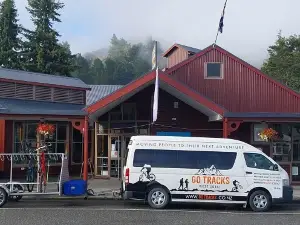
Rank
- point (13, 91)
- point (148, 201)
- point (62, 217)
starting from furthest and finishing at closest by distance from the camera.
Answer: point (13, 91) → point (148, 201) → point (62, 217)

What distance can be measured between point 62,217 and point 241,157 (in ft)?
19.1

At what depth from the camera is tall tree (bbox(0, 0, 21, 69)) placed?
162 feet

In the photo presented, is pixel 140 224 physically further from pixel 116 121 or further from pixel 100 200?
Result: pixel 116 121

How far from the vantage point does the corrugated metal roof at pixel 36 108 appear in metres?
22.0

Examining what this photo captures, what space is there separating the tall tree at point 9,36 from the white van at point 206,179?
35.1m

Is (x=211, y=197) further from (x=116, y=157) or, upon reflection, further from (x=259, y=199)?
(x=116, y=157)

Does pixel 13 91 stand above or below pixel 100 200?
above

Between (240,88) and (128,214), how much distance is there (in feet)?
45.1

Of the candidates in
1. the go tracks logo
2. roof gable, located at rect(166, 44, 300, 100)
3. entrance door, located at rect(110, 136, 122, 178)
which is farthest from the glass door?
the go tracks logo

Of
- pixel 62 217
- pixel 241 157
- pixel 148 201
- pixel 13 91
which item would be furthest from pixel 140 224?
pixel 13 91

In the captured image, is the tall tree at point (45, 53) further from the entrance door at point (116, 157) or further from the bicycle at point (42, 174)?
the bicycle at point (42, 174)

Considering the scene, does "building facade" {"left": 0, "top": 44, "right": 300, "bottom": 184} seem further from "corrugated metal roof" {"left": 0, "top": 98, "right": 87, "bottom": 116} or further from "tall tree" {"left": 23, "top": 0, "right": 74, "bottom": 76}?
"tall tree" {"left": 23, "top": 0, "right": 74, "bottom": 76}

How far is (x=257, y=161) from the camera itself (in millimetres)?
16766

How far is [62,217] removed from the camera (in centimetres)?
1423
